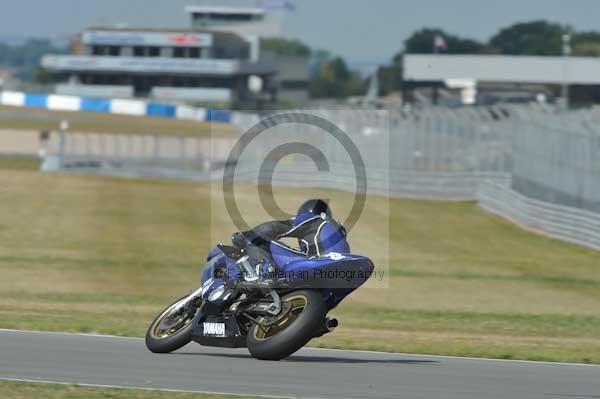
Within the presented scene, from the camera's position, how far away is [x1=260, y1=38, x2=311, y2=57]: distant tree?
521 ft

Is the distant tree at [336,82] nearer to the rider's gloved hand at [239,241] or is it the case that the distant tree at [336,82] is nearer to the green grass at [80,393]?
the rider's gloved hand at [239,241]

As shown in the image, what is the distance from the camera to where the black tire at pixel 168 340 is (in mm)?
10227

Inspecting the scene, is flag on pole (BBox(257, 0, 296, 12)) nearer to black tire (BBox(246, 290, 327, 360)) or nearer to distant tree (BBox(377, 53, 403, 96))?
distant tree (BBox(377, 53, 403, 96))

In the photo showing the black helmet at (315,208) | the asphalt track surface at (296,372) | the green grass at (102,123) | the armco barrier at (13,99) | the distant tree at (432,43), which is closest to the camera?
the asphalt track surface at (296,372)

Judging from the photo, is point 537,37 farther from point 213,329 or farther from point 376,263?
point 213,329

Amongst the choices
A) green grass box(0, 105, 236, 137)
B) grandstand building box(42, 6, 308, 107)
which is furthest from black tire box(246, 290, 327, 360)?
grandstand building box(42, 6, 308, 107)

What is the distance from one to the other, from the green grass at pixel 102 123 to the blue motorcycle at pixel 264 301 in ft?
212

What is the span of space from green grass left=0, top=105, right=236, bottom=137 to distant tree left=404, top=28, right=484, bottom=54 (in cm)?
1410

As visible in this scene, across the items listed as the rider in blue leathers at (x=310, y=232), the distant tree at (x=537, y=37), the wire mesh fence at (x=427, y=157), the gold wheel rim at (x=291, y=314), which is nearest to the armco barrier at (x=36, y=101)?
the wire mesh fence at (x=427, y=157)

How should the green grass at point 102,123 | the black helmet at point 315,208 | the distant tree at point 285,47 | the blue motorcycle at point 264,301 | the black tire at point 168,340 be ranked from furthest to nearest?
the distant tree at point 285,47
the green grass at point 102,123
the black tire at point 168,340
the black helmet at point 315,208
the blue motorcycle at point 264,301

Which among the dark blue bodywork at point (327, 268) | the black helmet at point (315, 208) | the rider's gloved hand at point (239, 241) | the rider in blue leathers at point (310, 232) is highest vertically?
the black helmet at point (315, 208)

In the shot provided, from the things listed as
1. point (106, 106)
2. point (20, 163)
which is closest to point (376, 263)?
point (20, 163)

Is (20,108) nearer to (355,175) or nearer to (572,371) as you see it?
(355,175)

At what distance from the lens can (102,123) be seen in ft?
295
